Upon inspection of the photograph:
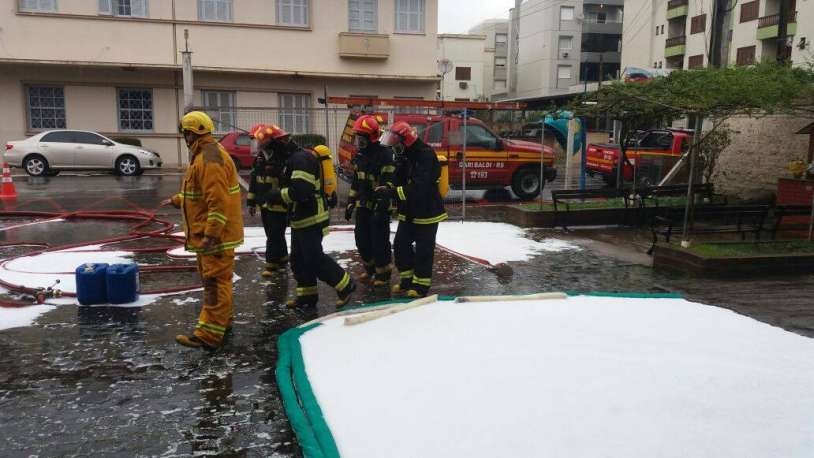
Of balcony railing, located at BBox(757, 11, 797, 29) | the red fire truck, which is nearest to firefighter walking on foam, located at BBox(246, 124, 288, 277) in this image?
the red fire truck

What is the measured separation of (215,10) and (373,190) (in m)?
19.6

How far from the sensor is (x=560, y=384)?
4.18 meters

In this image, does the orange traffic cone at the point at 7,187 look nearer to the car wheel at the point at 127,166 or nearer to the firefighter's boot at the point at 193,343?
the car wheel at the point at 127,166

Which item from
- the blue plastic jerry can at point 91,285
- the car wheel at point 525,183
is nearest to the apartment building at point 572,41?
the car wheel at point 525,183

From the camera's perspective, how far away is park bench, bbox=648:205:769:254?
9.23 meters

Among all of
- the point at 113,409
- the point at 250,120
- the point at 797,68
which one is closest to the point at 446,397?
the point at 113,409

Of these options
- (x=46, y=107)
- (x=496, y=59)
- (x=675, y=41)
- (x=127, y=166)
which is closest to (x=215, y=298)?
(x=127, y=166)

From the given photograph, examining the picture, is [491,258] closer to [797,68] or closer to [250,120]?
[797,68]

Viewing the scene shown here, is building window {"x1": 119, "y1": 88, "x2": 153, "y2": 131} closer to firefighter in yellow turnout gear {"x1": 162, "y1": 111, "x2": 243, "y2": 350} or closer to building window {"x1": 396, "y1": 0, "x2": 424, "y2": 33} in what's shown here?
building window {"x1": 396, "y1": 0, "x2": 424, "y2": 33}

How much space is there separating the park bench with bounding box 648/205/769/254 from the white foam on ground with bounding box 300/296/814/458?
3657 mm

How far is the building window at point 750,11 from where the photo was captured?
118ft

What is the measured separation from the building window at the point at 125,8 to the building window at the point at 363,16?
758cm

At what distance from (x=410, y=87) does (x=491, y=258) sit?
60.9ft

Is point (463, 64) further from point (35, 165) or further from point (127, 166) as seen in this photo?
point (35, 165)
